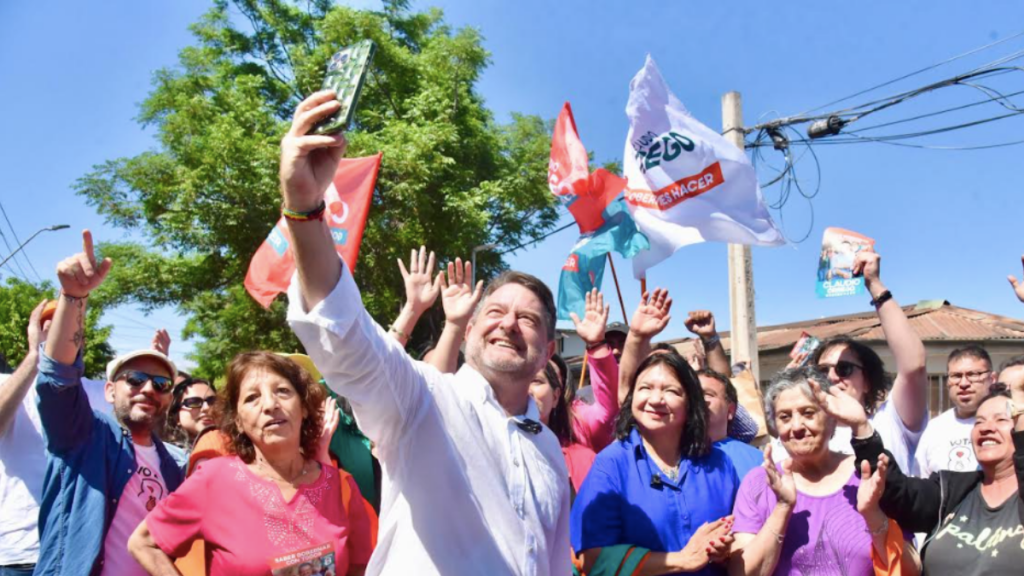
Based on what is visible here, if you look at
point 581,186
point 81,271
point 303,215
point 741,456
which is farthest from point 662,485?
point 581,186

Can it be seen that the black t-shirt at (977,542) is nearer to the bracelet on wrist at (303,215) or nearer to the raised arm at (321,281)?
the raised arm at (321,281)

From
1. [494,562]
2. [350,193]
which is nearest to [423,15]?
[350,193]

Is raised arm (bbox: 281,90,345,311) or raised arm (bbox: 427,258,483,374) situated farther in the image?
raised arm (bbox: 427,258,483,374)

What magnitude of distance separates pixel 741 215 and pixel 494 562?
4.86m

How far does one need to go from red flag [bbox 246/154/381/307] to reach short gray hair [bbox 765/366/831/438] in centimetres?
344

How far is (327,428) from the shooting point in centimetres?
368

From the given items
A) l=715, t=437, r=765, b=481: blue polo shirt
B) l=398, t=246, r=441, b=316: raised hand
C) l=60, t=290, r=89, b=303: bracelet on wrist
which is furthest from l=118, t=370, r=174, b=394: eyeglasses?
l=715, t=437, r=765, b=481: blue polo shirt

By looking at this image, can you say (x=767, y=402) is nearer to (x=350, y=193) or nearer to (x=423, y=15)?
(x=350, y=193)

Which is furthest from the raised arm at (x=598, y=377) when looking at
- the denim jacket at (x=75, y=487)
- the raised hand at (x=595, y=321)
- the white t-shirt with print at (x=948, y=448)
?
the denim jacket at (x=75, y=487)

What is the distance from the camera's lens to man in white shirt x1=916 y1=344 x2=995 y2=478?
452 cm

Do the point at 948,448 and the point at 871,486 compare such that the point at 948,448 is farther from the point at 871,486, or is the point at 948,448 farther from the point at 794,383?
the point at 871,486

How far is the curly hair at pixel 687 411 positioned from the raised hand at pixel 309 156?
2252mm

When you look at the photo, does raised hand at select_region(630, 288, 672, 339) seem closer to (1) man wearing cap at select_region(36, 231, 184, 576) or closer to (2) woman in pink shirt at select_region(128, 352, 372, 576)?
(2) woman in pink shirt at select_region(128, 352, 372, 576)

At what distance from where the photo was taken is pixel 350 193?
6.69 meters
